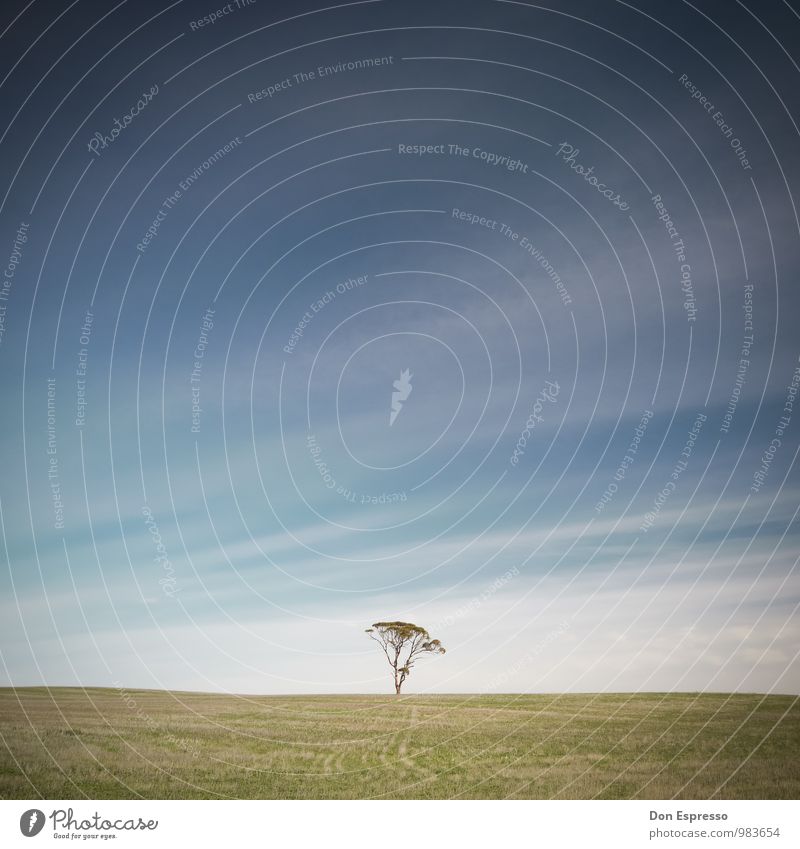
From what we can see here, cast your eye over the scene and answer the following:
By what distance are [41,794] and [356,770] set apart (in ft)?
23.6

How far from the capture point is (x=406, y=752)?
768 inches

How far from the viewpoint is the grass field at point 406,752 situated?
52.4 ft

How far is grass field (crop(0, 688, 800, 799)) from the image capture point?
16.0m

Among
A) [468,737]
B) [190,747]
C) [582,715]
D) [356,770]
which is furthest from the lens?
[582,715]

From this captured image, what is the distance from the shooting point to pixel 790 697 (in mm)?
30188
